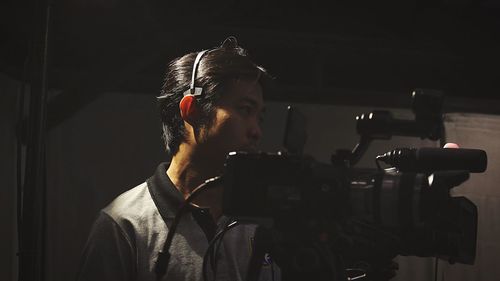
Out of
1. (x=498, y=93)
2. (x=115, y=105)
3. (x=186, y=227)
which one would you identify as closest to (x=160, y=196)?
(x=186, y=227)

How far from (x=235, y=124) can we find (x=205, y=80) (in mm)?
151

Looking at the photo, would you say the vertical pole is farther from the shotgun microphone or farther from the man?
the shotgun microphone

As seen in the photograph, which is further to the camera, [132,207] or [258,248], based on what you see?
[132,207]

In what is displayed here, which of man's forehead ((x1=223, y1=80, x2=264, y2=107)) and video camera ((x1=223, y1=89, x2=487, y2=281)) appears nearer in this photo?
video camera ((x1=223, y1=89, x2=487, y2=281))

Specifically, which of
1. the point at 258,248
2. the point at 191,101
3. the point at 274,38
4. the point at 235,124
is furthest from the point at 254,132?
the point at 274,38

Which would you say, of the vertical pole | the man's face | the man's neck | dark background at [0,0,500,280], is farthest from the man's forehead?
dark background at [0,0,500,280]

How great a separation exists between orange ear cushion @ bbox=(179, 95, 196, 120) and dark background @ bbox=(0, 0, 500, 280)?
120cm

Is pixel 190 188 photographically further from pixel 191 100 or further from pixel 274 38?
pixel 274 38

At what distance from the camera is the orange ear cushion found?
1109 mm

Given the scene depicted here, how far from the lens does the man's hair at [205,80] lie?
3.61ft

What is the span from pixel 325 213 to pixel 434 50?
2.10 m

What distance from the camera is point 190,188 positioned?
44.8 inches

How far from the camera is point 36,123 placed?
1.37 metres

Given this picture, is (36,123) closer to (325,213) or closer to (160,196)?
(160,196)
